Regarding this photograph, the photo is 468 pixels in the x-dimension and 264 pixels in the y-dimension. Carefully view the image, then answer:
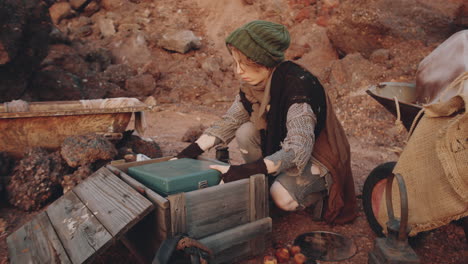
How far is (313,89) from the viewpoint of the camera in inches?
97.9

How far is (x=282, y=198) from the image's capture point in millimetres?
2547

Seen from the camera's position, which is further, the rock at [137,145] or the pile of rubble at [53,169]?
the rock at [137,145]

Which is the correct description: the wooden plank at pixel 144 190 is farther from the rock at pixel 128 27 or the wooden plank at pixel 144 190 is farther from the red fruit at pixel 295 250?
the rock at pixel 128 27

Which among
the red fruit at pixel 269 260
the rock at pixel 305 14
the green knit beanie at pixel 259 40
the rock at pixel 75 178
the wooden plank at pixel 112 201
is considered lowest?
the rock at pixel 75 178

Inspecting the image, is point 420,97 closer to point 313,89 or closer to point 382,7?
point 313,89

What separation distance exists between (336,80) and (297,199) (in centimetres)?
594

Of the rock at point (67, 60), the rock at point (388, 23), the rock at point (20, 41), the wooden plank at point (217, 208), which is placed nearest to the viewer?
the wooden plank at point (217, 208)

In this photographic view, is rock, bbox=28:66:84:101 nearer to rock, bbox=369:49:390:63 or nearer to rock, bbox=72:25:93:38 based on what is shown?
rock, bbox=72:25:93:38

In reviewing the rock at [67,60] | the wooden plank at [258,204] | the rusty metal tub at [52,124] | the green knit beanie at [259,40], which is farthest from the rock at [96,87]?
the wooden plank at [258,204]

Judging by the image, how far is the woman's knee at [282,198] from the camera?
2539mm

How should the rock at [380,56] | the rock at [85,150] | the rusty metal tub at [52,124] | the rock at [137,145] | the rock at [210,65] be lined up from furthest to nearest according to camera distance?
the rock at [210,65] → the rock at [380,56] → the rock at [137,145] → the rusty metal tub at [52,124] → the rock at [85,150]

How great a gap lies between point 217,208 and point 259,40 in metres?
1.21

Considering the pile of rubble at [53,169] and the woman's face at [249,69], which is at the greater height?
the woman's face at [249,69]

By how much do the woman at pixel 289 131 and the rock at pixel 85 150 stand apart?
3.84ft
